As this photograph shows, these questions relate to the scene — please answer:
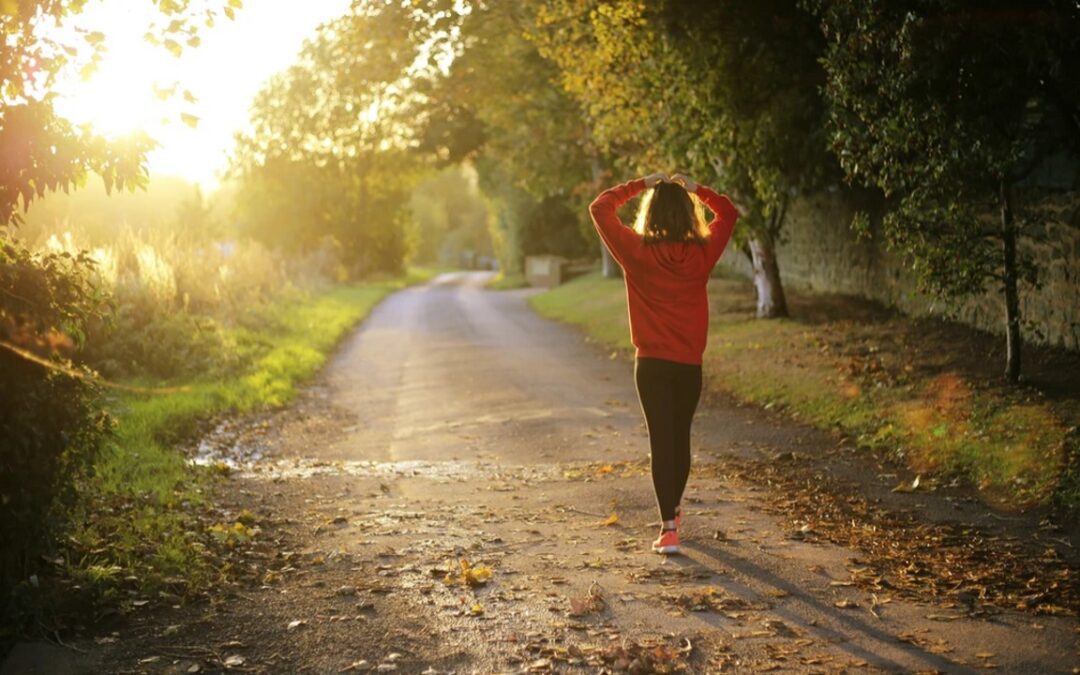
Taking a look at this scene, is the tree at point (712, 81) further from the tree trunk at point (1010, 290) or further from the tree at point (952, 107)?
the tree trunk at point (1010, 290)

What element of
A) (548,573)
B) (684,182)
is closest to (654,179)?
(684,182)

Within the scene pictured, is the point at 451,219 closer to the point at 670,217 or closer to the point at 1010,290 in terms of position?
the point at 1010,290

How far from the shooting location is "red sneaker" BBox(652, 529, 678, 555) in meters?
6.98

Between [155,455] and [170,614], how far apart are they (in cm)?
455

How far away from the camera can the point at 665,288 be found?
22.9 feet

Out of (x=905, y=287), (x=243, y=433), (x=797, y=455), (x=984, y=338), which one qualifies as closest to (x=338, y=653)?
(x=797, y=455)

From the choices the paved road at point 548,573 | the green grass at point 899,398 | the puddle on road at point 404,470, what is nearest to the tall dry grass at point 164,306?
the paved road at point 548,573

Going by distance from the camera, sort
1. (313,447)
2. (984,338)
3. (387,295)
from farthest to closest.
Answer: (387,295), (984,338), (313,447)

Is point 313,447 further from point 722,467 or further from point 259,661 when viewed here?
point 259,661

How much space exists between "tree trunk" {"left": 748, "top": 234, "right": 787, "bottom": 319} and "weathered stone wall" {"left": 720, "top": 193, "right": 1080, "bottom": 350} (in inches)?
58.7

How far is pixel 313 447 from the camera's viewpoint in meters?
12.1

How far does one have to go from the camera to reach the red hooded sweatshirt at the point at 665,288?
22.9ft

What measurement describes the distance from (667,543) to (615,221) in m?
1.97

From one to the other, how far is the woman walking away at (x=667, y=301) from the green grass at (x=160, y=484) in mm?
2675
